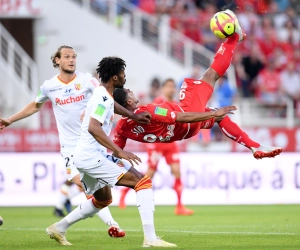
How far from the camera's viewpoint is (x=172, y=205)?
17812 mm

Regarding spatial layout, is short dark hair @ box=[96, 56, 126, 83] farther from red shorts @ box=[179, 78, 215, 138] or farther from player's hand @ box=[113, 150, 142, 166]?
red shorts @ box=[179, 78, 215, 138]

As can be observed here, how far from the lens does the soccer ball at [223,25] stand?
11.1 metres

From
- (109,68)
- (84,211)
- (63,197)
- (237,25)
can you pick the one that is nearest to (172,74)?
(63,197)

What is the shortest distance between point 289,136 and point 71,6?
8.57 metres

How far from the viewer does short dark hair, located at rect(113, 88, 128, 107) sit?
9.75m

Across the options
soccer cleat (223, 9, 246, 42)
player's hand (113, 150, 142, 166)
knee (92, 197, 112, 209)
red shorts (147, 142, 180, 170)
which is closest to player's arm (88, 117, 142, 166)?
player's hand (113, 150, 142, 166)

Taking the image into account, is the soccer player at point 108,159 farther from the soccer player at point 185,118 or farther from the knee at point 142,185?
the soccer player at point 185,118

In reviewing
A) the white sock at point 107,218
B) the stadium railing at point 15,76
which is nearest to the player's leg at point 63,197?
the white sock at point 107,218

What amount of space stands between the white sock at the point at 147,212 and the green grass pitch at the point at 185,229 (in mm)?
256

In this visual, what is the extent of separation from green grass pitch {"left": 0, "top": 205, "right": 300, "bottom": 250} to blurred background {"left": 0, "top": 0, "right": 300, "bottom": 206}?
79 centimetres

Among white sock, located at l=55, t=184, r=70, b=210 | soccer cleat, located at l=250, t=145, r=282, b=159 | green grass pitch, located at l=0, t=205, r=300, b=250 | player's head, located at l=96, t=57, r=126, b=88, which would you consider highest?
player's head, located at l=96, t=57, r=126, b=88

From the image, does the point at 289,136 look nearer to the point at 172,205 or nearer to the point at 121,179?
the point at 172,205

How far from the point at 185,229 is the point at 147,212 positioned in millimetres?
3061

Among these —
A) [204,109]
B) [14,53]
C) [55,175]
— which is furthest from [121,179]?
[14,53]
